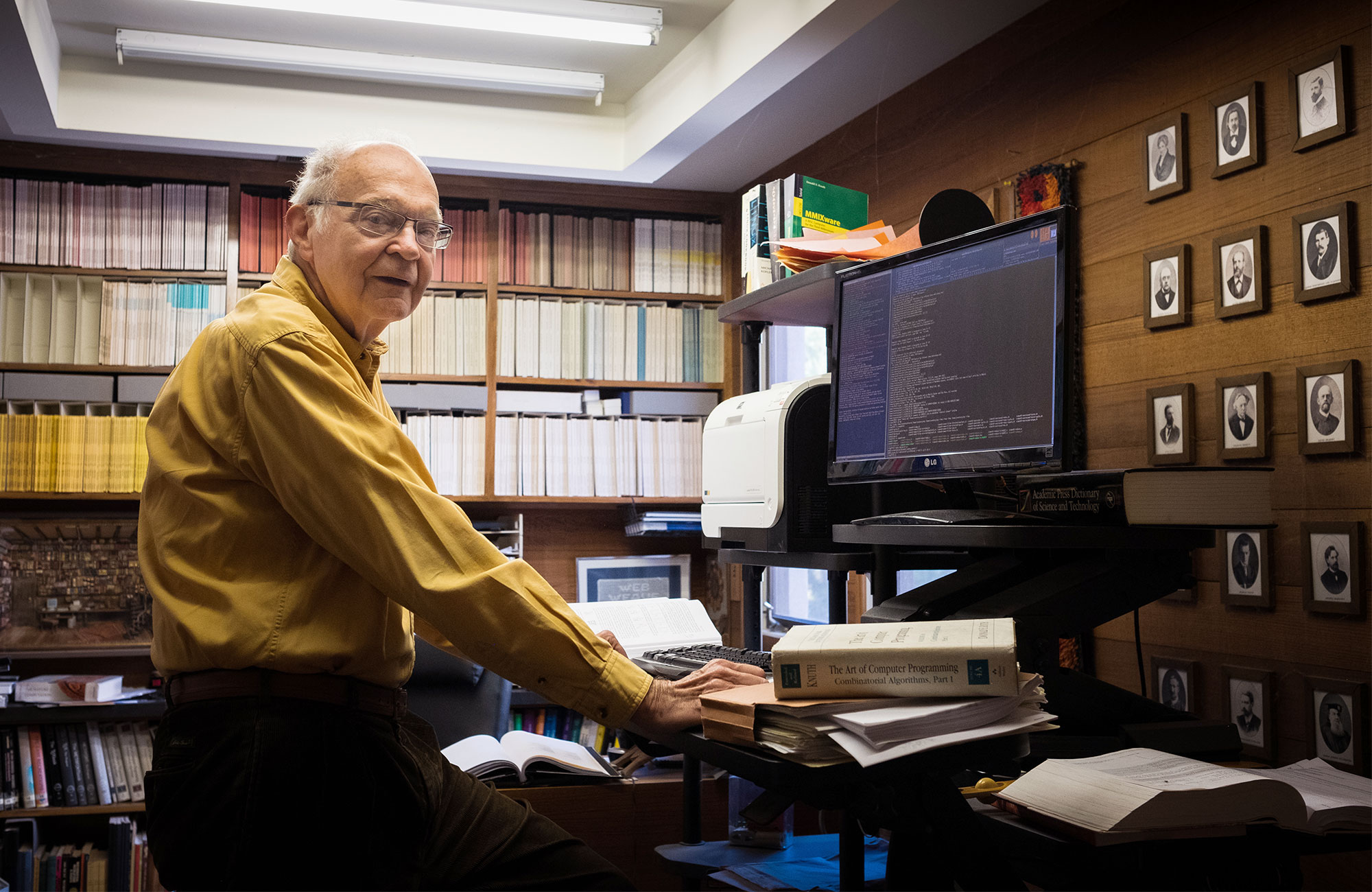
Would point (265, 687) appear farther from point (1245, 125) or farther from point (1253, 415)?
point (1245, 125)

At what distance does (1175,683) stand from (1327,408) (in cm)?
63

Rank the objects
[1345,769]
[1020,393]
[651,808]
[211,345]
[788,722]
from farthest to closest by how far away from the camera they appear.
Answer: [651,808] < [1345,769] < [1020,393] < [211,345] < [788,722]

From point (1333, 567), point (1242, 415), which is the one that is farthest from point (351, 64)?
point (1333, 567)

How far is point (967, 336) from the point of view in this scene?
1602mm

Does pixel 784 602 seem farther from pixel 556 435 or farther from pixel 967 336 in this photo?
pixel 967 336

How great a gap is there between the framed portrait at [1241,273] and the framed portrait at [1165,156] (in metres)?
0.19

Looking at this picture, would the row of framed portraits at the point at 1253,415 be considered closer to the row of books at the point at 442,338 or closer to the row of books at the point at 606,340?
the row of books at the point at 606,340

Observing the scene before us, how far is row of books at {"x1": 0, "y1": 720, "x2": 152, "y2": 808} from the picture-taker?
11.1ft

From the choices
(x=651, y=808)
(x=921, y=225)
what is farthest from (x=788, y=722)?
(x=651, y=808)

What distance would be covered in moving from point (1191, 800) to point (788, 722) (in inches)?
17.0

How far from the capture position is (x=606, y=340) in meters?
4.04

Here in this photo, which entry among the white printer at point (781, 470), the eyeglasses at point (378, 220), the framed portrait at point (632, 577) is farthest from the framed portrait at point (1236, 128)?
the framed portrait at point (632, 577)

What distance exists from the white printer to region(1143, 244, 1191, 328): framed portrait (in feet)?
2.25

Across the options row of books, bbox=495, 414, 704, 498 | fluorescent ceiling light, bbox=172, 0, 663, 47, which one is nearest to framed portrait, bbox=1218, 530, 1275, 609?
fluorescent ceiling light, bbox=172, 0, 663, 47
